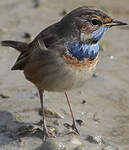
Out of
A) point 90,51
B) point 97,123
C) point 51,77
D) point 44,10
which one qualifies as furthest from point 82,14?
point 44,10

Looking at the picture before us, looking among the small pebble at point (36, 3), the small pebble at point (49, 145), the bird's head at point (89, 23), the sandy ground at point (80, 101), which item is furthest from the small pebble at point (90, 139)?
the small pebble at point (36, 3)

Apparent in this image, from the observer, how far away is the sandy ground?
7176mm

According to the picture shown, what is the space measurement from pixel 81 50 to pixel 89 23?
0.39m

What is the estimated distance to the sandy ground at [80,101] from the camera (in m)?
→ 7.18

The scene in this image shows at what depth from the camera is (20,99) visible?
8250 mm

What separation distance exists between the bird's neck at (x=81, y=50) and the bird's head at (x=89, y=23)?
0.22 ft

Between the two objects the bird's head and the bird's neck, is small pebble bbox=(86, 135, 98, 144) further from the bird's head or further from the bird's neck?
the bird's head

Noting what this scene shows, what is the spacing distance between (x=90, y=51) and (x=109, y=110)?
128 centimetres

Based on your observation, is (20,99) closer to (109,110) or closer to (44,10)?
(109,110)

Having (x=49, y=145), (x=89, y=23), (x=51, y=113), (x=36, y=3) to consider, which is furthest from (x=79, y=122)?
(x=36, y=3)

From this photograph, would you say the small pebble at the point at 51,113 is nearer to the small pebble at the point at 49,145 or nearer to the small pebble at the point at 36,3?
the small pebble at the point at 49,145

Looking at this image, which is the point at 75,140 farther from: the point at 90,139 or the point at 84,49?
the point at 84,49

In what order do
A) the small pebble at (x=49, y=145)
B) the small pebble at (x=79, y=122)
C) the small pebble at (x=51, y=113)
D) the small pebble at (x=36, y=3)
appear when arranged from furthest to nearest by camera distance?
the small pebble at (x=36, y=3)
the small pebble at (x=51, y=113)
the small pebble at (x=79, y=122)
the small pebble at (x=49, y=145)

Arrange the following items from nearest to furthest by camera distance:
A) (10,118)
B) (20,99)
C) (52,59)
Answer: (52,59), (10,118), (20,99)
